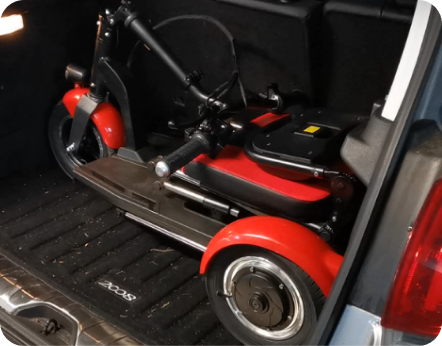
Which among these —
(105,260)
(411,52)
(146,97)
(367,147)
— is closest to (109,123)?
(146,97)

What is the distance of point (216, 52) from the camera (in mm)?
2064

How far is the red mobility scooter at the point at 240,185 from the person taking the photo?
130 cm

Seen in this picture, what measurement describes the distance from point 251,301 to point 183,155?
1.47 ft

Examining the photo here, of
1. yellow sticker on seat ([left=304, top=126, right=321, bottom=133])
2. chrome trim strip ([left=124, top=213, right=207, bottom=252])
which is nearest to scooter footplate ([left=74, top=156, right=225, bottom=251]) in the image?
chrome trim strip ([left=124, top=213, right=207, bottom=252])

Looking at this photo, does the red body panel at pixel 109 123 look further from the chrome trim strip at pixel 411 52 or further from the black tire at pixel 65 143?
the chrome trim strip at pixel 411 52

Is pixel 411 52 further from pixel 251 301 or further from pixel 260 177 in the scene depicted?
pixel 251 301

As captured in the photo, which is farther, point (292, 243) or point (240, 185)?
point (240, 185)

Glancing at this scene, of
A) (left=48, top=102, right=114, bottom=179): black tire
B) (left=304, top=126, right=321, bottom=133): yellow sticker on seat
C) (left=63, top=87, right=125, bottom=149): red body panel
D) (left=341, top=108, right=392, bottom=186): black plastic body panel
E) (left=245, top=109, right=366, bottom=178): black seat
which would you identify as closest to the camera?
(left=341, top=108, right=392, bottom=186): black plastic body panel

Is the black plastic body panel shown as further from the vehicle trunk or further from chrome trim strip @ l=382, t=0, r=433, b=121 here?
the vehicle trunk

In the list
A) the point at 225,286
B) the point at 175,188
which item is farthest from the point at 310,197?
the point at 175,188

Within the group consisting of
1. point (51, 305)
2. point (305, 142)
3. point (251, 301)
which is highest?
point (305, 142)

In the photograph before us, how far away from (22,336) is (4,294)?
154mm

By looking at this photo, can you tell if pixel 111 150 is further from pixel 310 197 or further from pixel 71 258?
pixel 310 197

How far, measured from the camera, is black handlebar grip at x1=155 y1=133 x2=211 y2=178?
1.40 m
